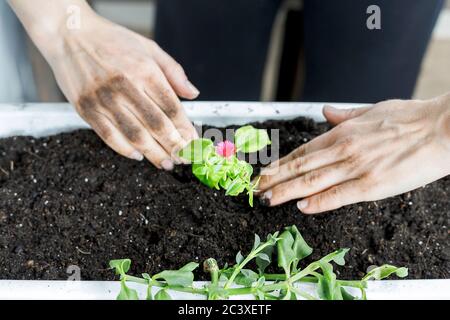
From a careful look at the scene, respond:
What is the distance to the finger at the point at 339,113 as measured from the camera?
883 millimetres

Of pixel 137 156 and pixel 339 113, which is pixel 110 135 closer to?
pixel 137 156

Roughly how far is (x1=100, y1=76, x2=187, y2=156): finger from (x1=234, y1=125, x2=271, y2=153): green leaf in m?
0.08

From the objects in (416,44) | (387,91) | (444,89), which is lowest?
(444,89)

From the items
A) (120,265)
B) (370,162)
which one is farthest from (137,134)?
(370,162)

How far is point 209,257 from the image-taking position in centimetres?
79

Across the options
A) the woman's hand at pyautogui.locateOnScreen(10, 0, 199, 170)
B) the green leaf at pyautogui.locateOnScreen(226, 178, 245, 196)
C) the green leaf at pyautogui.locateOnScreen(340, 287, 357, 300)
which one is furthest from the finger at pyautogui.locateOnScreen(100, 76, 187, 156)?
the green leaf at pyautogui.locateOnScreen(340, 287, 357, 300)

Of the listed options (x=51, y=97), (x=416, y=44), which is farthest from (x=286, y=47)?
(x=51, y=97)

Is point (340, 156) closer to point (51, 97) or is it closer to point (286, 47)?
point (286, 47)

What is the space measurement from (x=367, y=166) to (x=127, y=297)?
38 centimetres

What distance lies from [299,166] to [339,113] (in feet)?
0.45

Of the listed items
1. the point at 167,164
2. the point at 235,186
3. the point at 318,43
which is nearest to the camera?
the point at 235,186

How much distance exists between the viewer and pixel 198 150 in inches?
31.9

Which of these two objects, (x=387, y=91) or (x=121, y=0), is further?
(x=121, y=0)

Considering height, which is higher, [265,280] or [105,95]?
[105,95]
